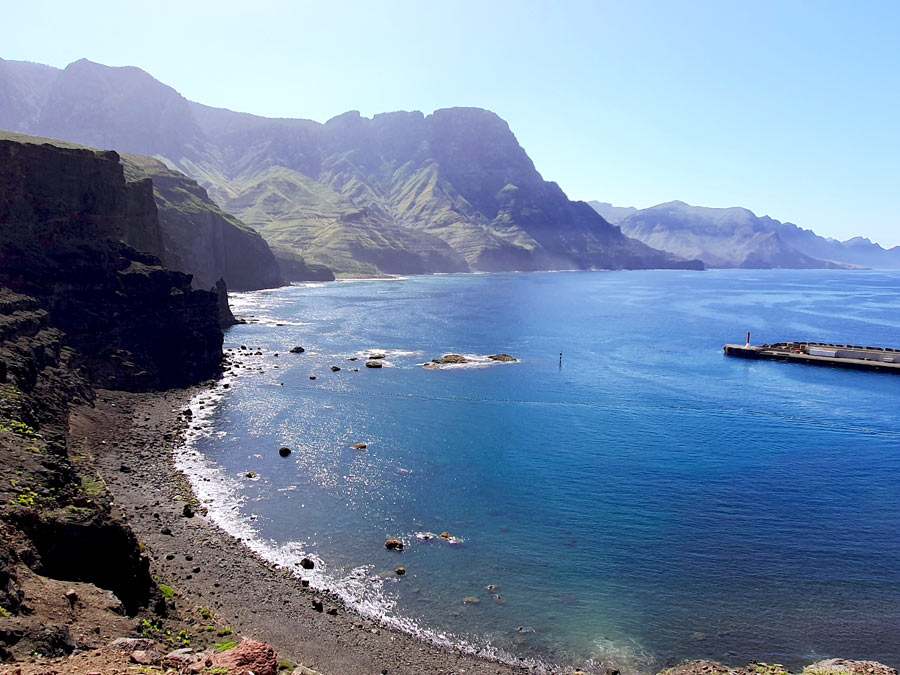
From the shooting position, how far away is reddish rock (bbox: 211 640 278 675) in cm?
2266

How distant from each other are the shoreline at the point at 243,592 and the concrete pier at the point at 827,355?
128724 millimetres

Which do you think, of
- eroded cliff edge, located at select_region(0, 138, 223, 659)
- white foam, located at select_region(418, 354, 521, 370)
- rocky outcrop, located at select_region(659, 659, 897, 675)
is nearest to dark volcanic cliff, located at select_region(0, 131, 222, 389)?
eroded cliff edge, located at select_region(0, 138, 223, 659)

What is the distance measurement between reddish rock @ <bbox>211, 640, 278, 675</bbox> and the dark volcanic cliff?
69710mm

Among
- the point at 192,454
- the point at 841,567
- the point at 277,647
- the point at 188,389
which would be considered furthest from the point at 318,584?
the point at 188,389

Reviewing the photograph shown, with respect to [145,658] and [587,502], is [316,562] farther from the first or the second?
[587,502]

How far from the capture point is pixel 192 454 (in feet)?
221

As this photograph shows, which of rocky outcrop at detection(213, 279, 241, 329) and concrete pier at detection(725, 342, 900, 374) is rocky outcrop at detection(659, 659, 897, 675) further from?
rocky outcrop at detection(213, 279, 241, 329)

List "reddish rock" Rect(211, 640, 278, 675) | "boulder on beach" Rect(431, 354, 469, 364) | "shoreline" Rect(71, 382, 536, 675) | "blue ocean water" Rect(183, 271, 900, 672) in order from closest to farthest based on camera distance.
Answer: "reddish rock" Rect(211, 640, 278, 675) < "shoreline" Rect(71, 382, 536, 675) < "blue ocean water" Rect(183, 271, 900, 672) < "boulder on beach" Rect(431, 354, 469, 364)

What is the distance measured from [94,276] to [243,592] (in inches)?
2711

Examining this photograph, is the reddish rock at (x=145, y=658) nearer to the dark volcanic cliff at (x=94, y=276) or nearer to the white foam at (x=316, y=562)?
the white foam at (x=316, y=562)

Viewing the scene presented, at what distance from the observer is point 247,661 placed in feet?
76.1

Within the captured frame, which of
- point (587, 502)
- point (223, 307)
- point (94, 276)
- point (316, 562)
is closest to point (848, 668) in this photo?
point (587, 502)

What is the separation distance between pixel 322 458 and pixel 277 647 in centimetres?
3336

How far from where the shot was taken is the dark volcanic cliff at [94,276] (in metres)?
81.8
